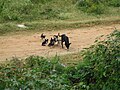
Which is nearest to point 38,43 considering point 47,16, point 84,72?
point 47,16

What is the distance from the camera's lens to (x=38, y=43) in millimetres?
10594

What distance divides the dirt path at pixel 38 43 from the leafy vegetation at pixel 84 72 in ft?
6.05

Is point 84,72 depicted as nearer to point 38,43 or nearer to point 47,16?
point 38,43

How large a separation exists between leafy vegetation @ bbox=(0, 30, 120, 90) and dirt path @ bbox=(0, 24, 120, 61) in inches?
72.6

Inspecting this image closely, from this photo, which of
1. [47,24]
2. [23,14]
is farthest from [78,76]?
[23,14]

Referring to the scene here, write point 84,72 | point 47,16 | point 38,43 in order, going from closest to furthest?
1. point 84,72
2. point 38,43
3. point 47,16

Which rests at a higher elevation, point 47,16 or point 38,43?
point 47,16

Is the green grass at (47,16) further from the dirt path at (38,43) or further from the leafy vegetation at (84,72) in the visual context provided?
the leafy vegetation at (84,72)

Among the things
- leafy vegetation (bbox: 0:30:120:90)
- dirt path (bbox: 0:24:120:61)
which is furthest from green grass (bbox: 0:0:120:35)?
leafy vegetation (bbox: 0:30:120:90)

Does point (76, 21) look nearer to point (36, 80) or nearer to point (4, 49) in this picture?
point (4, 49)

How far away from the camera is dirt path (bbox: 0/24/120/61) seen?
9.83 m

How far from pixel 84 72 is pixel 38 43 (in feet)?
12.0

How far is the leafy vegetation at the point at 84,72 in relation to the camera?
5418 mm

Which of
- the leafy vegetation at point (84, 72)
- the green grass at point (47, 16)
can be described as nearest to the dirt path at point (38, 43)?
the green grass at point (47, 16)
